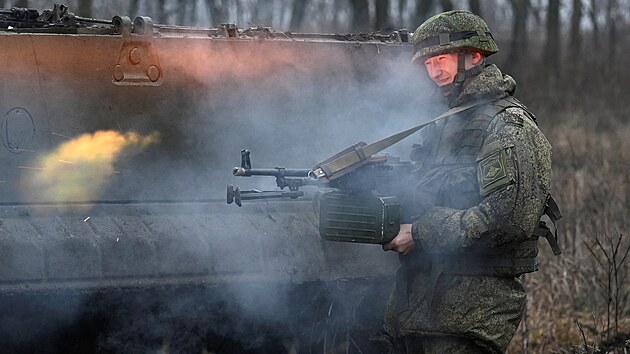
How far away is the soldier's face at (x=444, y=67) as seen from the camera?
13.8 ft

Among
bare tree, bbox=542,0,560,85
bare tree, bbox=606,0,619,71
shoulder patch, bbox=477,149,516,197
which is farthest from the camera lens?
bare tree, bbox=606,0,619,71

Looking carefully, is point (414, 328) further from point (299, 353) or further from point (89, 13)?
point (89, 13)

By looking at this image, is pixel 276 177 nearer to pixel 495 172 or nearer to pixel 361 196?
pixel 361 196

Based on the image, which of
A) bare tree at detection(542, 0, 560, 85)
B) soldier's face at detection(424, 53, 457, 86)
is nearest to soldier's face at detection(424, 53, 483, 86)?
soldier's face at detection(424, 53, 457, 86)

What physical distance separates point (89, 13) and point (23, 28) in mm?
11827

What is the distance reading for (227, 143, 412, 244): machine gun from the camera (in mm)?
4074

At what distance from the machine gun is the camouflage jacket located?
87 millimetres

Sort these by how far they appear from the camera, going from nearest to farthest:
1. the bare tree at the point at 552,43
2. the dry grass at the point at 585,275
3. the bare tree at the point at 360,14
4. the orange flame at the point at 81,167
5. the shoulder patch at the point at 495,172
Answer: the shoulder patch at the point at 495,172 → the orange flame at the point at 81,167 → the dry grass at the point at 585,275 → the bare tree at the point at 360,14 → the bare tree at the point at 552,43

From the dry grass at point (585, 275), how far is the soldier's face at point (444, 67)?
164 cm

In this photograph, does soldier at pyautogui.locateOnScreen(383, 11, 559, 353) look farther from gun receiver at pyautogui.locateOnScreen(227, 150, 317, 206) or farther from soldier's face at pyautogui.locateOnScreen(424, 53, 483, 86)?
gun receiver at pyautogui.locateOnScreen(227, 150, 317, 206)

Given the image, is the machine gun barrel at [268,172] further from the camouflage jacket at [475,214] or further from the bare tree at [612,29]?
the bare tree at [612,29]

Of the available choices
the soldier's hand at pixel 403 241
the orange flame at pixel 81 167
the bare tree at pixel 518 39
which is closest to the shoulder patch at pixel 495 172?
the soldier's hand at pixel 403 241

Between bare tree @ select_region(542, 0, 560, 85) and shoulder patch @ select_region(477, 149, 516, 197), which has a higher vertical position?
shoulder patch @ select_region(477, 149, 516, 197)

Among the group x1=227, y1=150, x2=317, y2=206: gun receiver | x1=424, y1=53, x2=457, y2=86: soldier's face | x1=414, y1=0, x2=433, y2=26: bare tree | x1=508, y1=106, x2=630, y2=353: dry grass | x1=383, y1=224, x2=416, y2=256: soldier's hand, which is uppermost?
x1=424, y1=53, x2=457, y2=86: soldier's face
